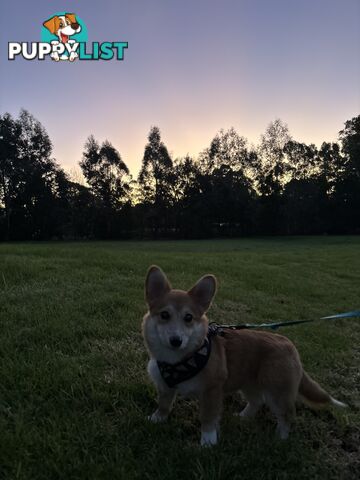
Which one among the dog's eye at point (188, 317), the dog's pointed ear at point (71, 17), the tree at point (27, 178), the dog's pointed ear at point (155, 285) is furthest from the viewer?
the tree at point (27, 178)

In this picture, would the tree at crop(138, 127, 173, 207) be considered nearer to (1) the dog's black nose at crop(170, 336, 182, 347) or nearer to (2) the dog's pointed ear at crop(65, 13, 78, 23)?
(2) the dog's pointed ear at crop(65, 13, 78, 23)

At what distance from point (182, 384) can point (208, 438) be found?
0.39 metres

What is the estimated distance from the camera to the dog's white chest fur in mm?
2553

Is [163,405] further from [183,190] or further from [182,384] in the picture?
[183,190]

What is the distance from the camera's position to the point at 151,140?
53.4 meters

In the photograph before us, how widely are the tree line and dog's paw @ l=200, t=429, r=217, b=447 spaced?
4742cm

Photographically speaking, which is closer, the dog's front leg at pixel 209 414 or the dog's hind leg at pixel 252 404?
the dog's front leg at pixel 209 414

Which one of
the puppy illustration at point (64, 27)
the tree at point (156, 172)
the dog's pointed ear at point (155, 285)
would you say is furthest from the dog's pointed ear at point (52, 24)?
the tree at point (156, 172)

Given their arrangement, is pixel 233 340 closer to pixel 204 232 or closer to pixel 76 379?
pixel 76 379

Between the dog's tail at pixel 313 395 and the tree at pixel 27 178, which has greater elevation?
the tree at pixel 27 178

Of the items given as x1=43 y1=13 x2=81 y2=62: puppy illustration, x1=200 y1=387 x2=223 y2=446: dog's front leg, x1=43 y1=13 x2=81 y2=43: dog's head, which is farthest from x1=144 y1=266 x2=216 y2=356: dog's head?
x1=43 y1=13 x2=81 y2=43: dog's head

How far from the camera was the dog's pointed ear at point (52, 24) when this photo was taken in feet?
33.7

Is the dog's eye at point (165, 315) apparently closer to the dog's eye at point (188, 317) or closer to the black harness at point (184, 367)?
the dog's eye at point (188, 317)

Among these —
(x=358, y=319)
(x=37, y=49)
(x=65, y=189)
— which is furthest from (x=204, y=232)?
(x=358, y=319)
